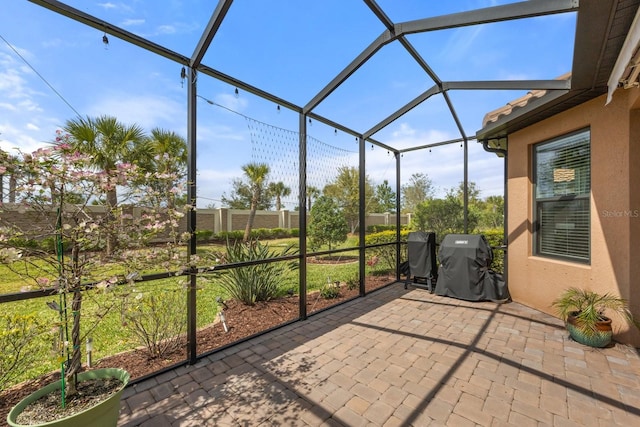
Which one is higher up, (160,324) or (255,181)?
(255,181)

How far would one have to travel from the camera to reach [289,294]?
4855 mm

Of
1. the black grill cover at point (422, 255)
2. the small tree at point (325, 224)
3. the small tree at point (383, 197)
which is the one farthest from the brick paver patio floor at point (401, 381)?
the small tree at point (383, 197)

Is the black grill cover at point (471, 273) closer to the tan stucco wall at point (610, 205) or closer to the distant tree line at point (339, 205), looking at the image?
the tan stucco wall at point (610, 205)

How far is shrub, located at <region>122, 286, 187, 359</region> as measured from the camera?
2.65 m

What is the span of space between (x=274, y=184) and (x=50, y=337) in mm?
2840

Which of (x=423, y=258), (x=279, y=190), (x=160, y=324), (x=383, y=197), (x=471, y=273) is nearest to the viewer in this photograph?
(x=160, y=324)

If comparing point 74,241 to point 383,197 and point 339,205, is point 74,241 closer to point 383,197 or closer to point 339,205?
point 339,205

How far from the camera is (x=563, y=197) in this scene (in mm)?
3691

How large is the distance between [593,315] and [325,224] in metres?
5.24

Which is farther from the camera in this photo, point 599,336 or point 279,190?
point 279,190

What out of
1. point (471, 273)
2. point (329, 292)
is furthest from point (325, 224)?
point (471, 273)

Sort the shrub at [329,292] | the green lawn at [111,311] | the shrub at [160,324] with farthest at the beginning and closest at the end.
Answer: the shrub at [329,292], the shrub at [160,324], the green lawn at [111,311]

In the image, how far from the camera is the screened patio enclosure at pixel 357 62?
7.08 feet

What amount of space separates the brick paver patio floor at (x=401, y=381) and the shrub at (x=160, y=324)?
0.41 m
